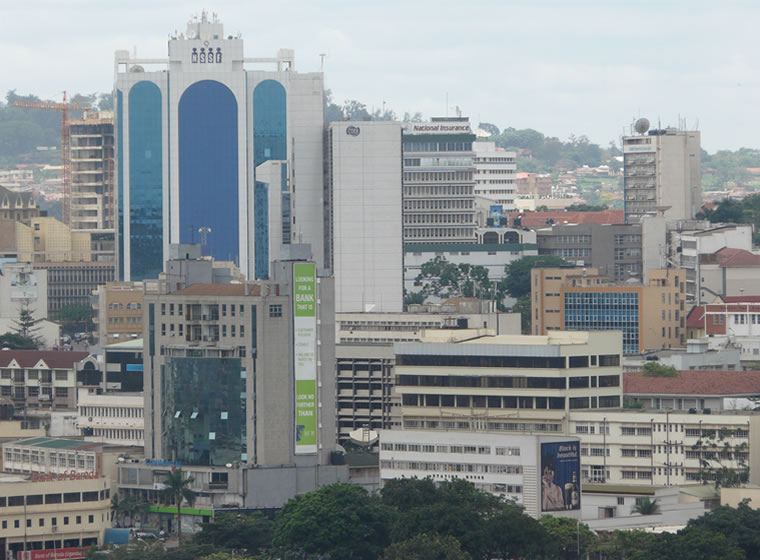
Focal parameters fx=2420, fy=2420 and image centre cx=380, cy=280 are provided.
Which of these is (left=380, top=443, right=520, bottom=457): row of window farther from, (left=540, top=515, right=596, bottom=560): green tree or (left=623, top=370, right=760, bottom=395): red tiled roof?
(left=623, top=370, right=760, bottom=395): red tiled roof

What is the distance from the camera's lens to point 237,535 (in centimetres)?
13138

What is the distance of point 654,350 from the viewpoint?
636 ft

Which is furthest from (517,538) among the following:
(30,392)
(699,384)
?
(30,392)

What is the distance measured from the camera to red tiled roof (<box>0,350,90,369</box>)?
18075 centimetres

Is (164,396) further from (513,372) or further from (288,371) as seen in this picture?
(513,372)

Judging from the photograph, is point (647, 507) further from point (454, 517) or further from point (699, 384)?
point (699, 384)

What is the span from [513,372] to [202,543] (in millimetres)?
23574

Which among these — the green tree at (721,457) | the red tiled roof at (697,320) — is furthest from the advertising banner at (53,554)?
the red tiled roof at (697,320)

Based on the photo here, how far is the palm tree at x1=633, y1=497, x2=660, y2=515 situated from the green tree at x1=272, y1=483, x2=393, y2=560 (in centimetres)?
1444

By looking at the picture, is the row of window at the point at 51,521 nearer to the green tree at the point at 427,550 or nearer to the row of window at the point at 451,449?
the row of window at the point at 451,449

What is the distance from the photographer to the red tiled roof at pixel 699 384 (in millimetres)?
153950

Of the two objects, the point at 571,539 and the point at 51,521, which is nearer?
the point at 571,539

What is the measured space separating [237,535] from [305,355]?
15786mm

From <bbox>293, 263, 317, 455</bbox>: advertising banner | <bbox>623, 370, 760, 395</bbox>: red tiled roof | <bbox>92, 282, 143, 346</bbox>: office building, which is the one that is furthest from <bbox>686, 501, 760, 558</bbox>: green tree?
<bbox>92, 282, 143, 346</bbox>: office building
